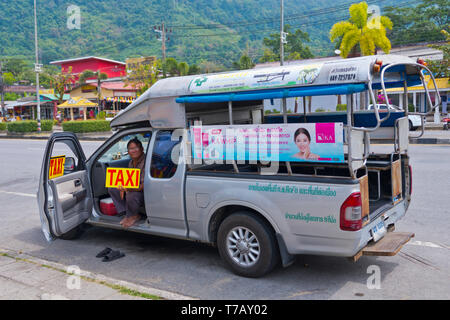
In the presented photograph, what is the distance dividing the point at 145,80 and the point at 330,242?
37.3m

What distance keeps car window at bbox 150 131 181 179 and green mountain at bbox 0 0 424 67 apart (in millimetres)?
68434

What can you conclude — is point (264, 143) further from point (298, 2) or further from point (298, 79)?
point (298, 2)

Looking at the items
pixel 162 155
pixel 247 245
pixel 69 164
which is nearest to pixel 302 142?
pixel 247 245

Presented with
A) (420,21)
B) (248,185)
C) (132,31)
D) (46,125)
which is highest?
(132,31)

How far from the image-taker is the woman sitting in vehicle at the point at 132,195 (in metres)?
5.71

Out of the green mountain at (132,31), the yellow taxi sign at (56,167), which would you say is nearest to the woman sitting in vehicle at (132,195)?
the yellow taxi sign at (56,167)

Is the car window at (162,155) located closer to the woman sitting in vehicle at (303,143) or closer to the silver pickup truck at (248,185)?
the silver pickup truck at (248,185)

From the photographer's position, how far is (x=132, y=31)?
9094cm

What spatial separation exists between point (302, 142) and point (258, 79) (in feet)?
2.68

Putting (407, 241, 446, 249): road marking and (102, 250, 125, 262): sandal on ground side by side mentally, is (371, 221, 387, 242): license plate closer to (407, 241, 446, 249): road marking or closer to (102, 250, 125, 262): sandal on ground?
(407, 241, 446, 249): road marking

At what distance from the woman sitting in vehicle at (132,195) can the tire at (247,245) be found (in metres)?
1.37

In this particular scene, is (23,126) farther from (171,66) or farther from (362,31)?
(362,31)

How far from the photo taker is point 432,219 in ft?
22.0
